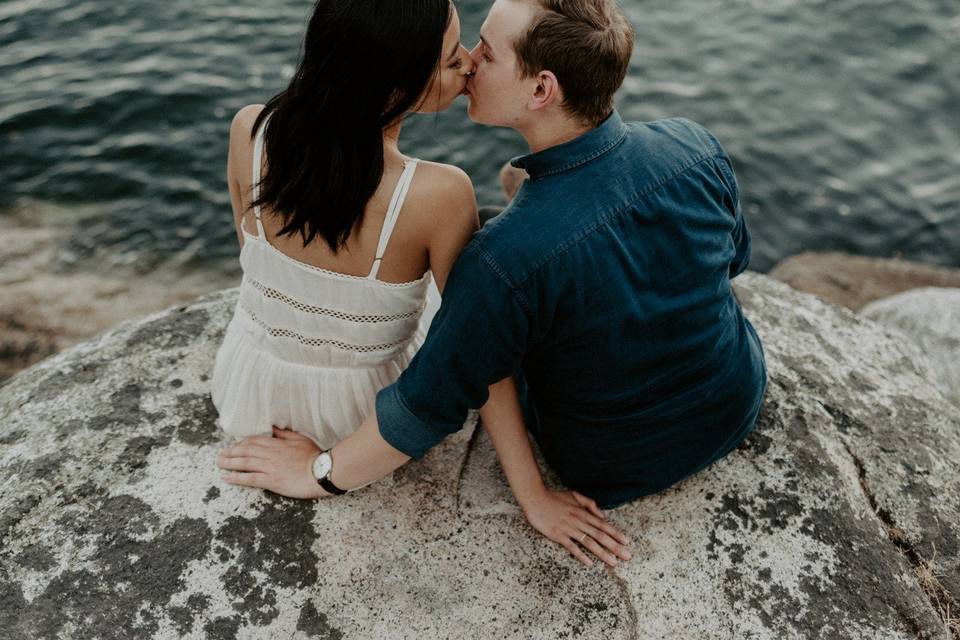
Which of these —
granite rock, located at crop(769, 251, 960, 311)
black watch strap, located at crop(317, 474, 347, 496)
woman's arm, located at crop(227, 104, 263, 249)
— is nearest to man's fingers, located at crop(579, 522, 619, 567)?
black watch strap, located at crop(317, 474, 347, 496)

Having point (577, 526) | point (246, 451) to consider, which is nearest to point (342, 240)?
point (246, 451)

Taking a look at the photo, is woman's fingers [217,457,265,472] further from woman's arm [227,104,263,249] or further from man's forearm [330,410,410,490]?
woman's arm [227,104,263,249]

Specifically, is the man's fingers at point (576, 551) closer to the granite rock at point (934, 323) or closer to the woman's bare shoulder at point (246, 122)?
the woman's bare shoulder at point (246, 122)

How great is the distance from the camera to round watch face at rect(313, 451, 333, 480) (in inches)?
104

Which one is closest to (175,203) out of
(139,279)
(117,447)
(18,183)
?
(139,279)

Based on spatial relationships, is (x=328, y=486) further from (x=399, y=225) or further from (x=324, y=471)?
(x=399, y=225)

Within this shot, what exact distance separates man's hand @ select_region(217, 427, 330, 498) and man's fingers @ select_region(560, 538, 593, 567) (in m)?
0.86

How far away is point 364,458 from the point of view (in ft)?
8.42

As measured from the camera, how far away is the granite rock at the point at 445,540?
7.87ft

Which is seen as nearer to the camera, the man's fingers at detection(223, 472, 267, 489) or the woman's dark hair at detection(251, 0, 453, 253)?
the woman's dark hair at detection(251, 0, 453, 253)

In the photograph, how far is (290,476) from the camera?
8.87 ft

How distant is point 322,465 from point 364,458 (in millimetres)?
186

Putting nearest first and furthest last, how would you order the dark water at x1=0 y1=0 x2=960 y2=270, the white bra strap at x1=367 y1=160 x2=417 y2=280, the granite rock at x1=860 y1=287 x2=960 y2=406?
the white bra strap at x1=367 y1=160 x2=417 y2=280
the granite rock at x1=860 y1=287 x2=960 y2=406
the dark water at x1=0 y1=0 x2=960 y2=270

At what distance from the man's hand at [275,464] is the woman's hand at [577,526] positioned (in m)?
0.76
